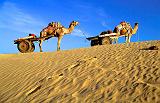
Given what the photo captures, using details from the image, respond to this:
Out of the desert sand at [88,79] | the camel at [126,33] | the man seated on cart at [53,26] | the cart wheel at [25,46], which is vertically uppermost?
the man seated on cart at [53,26]

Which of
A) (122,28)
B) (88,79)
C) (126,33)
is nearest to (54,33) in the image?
(122,28)

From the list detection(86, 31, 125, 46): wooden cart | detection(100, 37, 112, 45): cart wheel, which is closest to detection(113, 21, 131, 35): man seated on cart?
detection(86, 31, 125, 46): wooden cart

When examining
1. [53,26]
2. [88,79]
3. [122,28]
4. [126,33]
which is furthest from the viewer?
[126,33]

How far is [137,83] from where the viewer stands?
9242mm

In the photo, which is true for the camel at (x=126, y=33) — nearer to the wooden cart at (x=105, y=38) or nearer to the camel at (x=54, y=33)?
the wooden cart at (x=105, y=38)

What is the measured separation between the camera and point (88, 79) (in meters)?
10.4

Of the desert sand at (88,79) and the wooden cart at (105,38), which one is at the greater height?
the wooden cart at (105,38)

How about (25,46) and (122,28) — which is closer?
(25,46)

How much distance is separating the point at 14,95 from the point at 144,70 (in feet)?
13.8

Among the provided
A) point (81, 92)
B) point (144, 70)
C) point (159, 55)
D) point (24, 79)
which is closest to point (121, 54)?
Result: point (159, 55)

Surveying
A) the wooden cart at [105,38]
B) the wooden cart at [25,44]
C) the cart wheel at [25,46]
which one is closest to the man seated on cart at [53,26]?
the wooden cart at [25,44]

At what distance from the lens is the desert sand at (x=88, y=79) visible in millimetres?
8625

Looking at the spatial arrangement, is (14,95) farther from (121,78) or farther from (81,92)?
(121,78)

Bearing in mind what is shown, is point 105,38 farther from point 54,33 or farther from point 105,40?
point 54,33
